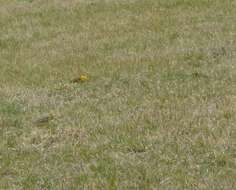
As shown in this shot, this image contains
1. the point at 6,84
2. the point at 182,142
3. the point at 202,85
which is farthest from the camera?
the point at 6,84

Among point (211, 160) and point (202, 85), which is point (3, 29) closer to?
point (202, 85)

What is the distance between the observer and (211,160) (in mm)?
10289

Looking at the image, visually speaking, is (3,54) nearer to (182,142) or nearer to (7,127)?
(7,127)

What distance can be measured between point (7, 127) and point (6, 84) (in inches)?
130

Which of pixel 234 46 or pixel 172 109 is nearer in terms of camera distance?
pixel 172 109

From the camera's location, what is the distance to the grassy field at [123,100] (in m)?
10.3

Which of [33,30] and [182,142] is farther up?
[182,142]

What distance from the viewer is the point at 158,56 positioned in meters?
17.0

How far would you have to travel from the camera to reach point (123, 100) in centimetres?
1369

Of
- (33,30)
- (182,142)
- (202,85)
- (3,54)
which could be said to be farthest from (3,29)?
(182,142)

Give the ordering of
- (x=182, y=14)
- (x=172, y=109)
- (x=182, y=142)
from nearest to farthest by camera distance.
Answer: (x=182, y=142)
(x=172, y=109)
(x=182, y=14)

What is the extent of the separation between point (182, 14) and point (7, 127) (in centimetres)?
1017

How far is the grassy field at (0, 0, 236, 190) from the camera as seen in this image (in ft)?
33.9

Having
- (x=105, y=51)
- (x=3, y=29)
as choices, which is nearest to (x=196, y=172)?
(x=105, y=51)
